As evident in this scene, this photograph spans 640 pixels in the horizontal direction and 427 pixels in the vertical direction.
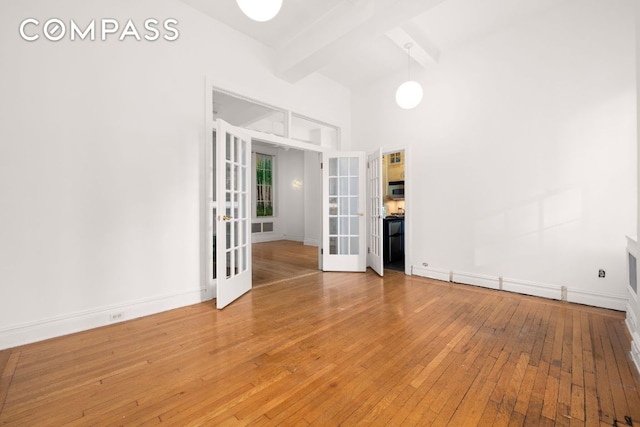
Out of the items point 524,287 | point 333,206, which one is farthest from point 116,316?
point 524,287

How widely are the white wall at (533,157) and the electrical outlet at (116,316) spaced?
3929mm

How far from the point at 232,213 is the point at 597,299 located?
13.8 feet

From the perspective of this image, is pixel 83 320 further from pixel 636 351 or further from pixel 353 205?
pixel 636 351

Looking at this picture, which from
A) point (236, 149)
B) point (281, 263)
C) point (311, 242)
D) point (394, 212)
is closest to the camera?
point (236, 149)

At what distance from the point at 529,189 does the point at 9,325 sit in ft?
17.6

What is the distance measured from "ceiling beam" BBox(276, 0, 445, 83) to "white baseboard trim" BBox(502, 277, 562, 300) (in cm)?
332

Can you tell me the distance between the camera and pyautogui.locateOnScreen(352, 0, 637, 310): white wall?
9.55 feet

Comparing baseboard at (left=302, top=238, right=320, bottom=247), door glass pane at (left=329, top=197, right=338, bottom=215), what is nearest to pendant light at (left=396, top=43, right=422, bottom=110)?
door glass pane at (left=329, top=197, right=338, bottom=215)

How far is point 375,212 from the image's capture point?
4727mm

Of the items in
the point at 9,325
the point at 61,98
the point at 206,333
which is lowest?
the point at 206,333

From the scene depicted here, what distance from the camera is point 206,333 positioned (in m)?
2.48

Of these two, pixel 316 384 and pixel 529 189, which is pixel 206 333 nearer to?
pixel 316 384

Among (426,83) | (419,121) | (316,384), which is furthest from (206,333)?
(426,83)

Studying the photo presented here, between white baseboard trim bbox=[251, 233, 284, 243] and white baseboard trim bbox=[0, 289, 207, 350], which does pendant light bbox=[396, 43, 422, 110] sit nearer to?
white baseboard trim bbox=[0, 289, 207, 350]
